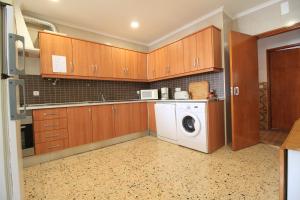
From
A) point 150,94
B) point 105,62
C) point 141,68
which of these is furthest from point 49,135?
point 141,68

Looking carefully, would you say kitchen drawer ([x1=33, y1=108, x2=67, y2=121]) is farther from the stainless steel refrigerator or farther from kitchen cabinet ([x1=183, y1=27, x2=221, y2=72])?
kitchen cabinet ([x1=183, y1=27, x2=221, y2=72])

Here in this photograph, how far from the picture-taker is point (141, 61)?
405 centimetres

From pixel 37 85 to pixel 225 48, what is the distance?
3.48 m

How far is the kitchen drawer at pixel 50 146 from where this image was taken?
239 cm

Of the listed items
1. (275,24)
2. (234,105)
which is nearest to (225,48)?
(275,24)

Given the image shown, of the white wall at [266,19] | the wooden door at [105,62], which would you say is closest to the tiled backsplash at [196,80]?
the white wall at [266,19]

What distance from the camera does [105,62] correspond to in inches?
134

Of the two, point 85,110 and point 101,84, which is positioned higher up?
point 101,84

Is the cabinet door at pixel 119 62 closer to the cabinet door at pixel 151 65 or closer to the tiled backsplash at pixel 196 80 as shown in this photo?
the cabinet door at pixel 151 65

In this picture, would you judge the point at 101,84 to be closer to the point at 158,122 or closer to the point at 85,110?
the point at 85,110

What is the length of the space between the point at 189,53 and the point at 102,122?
2.15m

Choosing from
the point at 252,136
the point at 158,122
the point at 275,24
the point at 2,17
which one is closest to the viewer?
the point at 2,17

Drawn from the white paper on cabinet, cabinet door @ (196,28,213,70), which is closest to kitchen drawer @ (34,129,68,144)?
the white paper on cabinet

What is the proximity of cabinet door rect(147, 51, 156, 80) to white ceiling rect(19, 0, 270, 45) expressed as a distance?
69 centimetres
